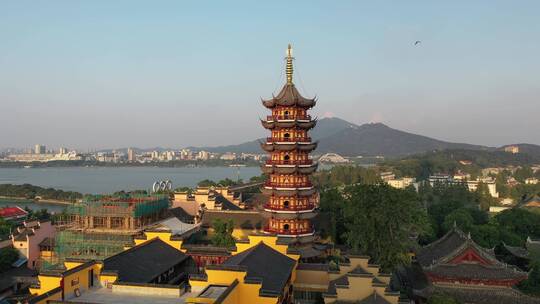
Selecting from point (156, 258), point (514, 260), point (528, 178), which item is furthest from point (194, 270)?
point (528, 178)

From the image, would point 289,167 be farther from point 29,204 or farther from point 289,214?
point 29,204

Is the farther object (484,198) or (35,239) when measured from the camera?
(484,198)

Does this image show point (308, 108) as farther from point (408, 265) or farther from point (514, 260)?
point (514, 260)

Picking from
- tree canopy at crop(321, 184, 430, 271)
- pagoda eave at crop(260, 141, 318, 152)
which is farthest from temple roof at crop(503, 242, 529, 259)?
pagoda eave at crop(260, 141, 318, 152)

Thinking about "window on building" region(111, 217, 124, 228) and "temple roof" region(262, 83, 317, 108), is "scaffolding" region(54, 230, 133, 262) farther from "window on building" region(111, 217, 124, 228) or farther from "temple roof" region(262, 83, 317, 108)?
"temple roof" region(262, 83, 317, 108)

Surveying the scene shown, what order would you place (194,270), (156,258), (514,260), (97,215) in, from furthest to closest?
1. (97,215)
2. (514,260)
3. (194,270)
4. (156,258)

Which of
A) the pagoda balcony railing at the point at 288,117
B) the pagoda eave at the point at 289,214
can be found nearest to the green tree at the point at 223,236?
the pagoda eave at the point at 289,214
